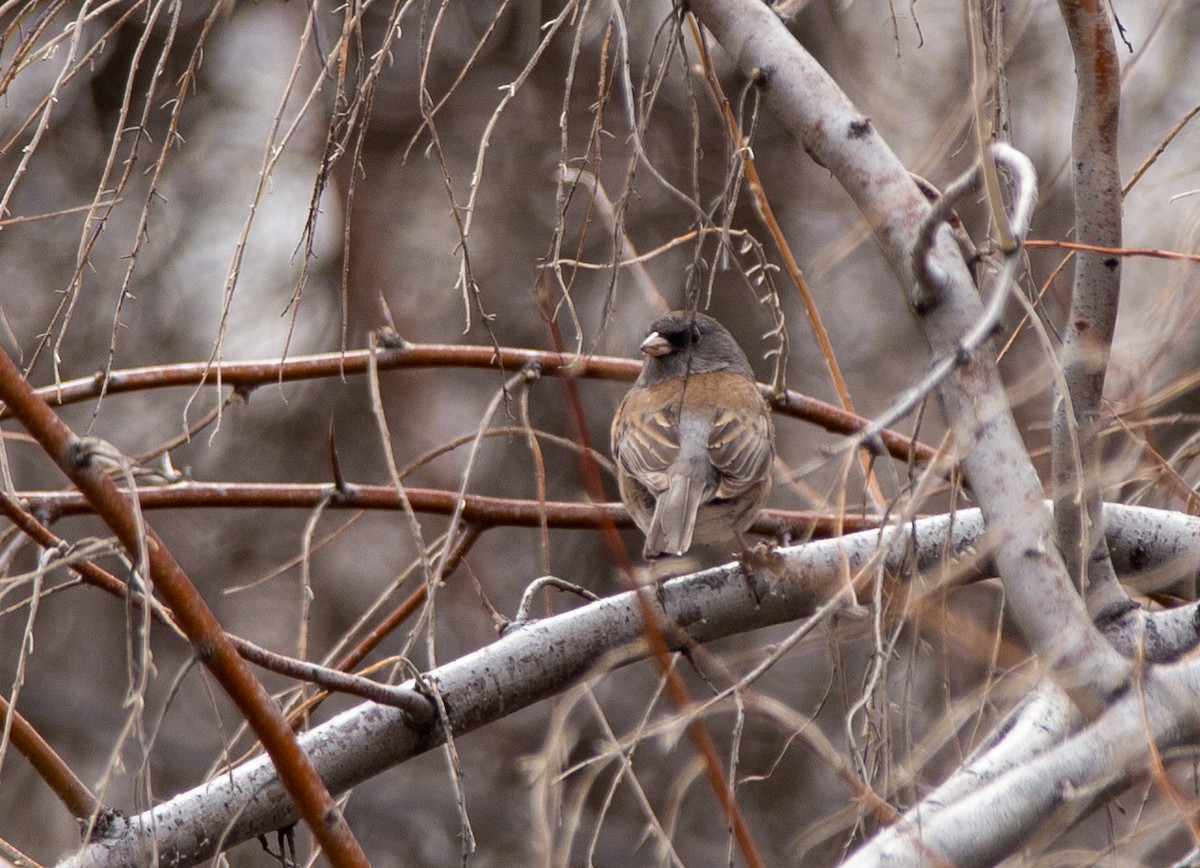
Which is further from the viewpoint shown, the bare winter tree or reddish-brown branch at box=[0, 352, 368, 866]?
the bare winter tree

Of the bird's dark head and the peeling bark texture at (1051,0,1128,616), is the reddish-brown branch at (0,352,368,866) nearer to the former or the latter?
the peeling bark texture at (1051,0,1128,616)

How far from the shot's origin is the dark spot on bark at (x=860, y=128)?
170 centimetres

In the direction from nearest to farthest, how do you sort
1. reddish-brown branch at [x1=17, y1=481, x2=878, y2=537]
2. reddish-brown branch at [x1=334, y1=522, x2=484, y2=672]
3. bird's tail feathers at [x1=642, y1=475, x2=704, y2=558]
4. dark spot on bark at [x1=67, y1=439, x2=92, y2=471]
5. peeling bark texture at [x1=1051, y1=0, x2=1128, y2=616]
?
1. dark spot on bark at [x1=67, y1=439, x2=92, y2=471]
2. peeling bark texture at [x1=1051, y1=0, x2=1128, y2=616]
3. reddish-brown branch at [x1=334, y1=522, x2=484, y2=672]
4. reddish-brown branch at [x1=17, y1=481, x2=878, y2=537]
5. bird's tail feathers at [x1=642, y1=475, x2=704, y2=558]

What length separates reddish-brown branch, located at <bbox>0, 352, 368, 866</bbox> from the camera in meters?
1.42

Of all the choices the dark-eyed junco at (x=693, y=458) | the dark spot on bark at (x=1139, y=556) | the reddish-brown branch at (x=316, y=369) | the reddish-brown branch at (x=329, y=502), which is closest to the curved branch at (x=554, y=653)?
the dark spot on bark at (x=1139, y=556)

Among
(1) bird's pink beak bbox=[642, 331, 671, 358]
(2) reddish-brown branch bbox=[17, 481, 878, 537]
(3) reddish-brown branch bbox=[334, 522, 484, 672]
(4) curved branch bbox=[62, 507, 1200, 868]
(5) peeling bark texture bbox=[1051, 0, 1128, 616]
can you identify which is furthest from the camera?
(1) bird's pink beak bbox=[642, 331, 671, 358]

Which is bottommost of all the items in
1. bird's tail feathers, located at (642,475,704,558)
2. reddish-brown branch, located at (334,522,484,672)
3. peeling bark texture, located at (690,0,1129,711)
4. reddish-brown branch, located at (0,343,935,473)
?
peeling bark texture, located at (690,0,1129,711)

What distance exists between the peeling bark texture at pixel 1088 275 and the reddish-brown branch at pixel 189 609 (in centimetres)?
100

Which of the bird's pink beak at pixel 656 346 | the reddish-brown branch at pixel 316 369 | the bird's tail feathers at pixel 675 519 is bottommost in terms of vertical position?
the bird's tail feathers at pixel 675 519

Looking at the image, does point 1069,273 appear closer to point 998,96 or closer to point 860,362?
point 860,362

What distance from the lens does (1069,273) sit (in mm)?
5637

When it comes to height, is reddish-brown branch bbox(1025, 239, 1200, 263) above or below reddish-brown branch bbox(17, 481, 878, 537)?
below

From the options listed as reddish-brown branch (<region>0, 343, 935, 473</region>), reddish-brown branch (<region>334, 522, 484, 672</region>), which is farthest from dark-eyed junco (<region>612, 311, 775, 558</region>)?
reddish-brown branch (<region>334, 522, 484, 672</region>)

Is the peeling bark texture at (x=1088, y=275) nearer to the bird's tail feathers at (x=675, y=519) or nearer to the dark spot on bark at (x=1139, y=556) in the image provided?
the dark spot on bark at (x=1139, y=556)
